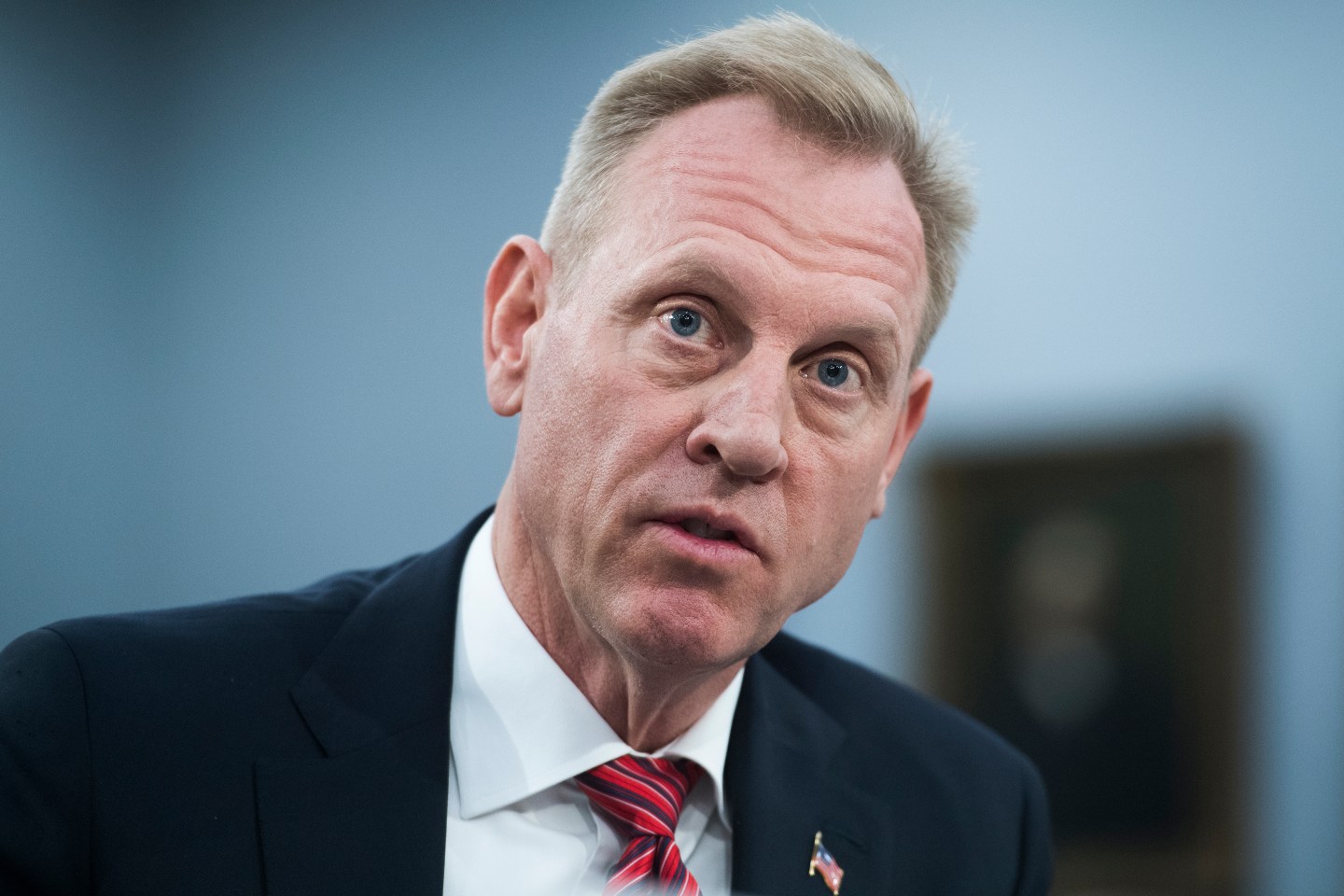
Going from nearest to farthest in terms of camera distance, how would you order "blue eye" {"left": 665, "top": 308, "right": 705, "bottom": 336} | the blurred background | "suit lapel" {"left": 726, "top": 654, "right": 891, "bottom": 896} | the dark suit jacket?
1. the dark suit jacket
2. "blue eye" {"left": 665, "top": 308, "right": 705, "bottom": 336}
3. "suit lapel" {"left": 726, "top": 654, "right": 891, "bottom": 896}
4. the blurred background

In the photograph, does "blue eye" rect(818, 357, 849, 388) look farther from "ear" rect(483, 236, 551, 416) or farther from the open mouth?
"ear" rect(483, 236, 551, 416)

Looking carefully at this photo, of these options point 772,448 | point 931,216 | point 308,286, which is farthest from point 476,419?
point 772,448

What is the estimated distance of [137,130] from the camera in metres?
4.08

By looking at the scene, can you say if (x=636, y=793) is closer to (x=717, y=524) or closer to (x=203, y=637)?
(x=717, y=524)

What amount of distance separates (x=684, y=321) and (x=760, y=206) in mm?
175

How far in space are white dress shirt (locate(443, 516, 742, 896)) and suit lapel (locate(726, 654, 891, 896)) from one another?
0.18 feet

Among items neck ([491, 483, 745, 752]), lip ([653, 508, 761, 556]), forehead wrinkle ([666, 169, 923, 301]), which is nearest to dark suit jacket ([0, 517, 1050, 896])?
neck ([491, 483, 745, 752])

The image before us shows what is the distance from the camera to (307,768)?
1.69 m

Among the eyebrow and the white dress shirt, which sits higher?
the eyebrow

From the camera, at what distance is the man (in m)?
1.61

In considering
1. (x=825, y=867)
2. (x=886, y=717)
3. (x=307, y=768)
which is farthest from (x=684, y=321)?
(x=886, y=717)

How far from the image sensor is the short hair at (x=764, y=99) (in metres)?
1.80

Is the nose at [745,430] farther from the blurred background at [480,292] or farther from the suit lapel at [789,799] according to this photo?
the blurred background at [480,292]

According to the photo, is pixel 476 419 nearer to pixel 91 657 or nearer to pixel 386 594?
pixel 386 594
